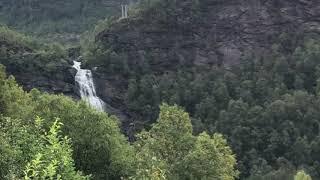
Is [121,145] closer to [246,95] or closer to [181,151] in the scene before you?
[181,151]

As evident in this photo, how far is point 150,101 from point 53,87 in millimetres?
17965

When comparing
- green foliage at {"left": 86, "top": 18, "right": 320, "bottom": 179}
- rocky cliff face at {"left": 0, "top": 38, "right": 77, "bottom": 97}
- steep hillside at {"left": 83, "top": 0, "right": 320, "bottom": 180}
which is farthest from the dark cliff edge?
rocky cliff face at {"left": 0, "top": 38, "right": 77, "bottom": 97}

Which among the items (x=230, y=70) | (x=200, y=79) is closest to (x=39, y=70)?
(x=200, y=79)

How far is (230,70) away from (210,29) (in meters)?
9.33

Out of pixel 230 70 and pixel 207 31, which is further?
pixel 207 31

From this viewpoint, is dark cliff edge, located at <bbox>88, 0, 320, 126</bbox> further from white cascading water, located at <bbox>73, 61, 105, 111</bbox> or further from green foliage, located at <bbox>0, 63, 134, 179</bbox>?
green foliage, located at <bbox>0, 63, 134, 179</bbox>

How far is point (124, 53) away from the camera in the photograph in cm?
10888

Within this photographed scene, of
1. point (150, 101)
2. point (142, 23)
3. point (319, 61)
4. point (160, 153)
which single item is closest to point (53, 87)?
point (150, 101)

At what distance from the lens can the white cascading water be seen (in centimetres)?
9552

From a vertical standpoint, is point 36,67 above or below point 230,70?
above

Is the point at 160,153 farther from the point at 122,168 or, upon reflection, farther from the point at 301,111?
the point at 301,111

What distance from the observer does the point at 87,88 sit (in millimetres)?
97188

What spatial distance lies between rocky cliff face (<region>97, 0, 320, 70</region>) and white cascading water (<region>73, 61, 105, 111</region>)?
12326 mm

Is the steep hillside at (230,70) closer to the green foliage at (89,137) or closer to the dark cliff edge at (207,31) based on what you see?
the dark cliff edge at (207,31)
